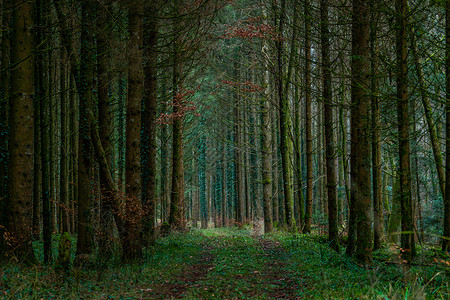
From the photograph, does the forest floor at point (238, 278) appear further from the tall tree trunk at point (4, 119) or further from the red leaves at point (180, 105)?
the red leaves at point (180, 105)

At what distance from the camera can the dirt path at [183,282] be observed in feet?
20.3

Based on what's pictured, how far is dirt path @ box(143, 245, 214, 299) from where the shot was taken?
6195 millimetres

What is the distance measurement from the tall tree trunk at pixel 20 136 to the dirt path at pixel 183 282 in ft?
9.62

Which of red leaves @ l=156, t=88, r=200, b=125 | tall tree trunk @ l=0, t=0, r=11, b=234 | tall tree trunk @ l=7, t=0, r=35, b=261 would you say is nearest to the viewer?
tall tree trunk @ l=7, t=0, r=35, b=261

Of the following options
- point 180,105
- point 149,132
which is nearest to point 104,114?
point 149,132

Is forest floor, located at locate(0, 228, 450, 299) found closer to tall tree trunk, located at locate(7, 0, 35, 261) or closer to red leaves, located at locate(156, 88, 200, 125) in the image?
tall tree trunk, located at locate(7, 0, 35, 261)

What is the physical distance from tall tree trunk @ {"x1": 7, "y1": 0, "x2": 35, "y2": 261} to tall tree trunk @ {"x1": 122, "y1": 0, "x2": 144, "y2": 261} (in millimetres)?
2356

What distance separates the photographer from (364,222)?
789 cm

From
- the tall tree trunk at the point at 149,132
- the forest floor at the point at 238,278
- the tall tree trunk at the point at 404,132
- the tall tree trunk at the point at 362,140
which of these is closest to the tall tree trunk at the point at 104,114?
the forest floor at the point at 238,278

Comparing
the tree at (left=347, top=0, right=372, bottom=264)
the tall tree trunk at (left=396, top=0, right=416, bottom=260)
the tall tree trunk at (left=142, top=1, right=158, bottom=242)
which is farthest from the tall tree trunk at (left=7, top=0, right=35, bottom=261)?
the tall tree trunk at (left=396, top=0, right=416, bottom=260)

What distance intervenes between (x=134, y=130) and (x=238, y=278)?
4642mm

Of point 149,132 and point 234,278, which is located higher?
point 149,132

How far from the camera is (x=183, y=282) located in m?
7.33

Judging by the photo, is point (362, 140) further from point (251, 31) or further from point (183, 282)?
point (251, 31)
